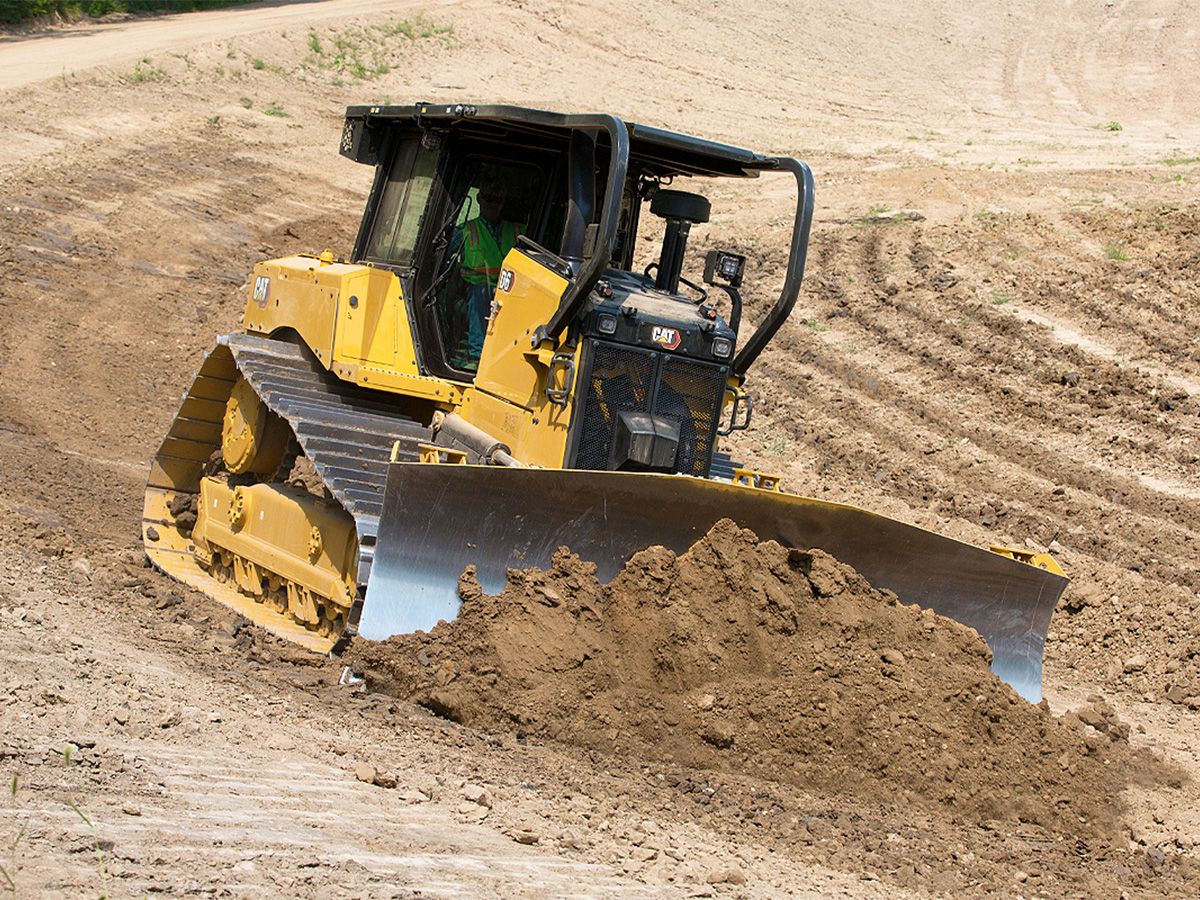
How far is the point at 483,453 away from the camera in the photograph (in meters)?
7.45

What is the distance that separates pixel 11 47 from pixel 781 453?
59.1 feet

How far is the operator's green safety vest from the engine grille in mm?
1392

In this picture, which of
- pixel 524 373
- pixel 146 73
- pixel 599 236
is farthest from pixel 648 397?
pixel 146 73

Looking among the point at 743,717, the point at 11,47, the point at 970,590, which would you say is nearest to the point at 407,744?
the point at 743,717

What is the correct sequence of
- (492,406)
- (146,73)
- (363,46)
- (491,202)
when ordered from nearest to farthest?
1. (492,406)
2. (491,202)
3. (146,73)
4. (363,46)

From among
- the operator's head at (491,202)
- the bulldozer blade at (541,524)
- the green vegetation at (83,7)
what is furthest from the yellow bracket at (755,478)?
the green vegetation at (83,7)

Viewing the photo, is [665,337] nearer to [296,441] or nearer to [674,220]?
[674,220]

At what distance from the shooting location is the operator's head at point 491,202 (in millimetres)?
8391

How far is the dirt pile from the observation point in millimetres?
6242

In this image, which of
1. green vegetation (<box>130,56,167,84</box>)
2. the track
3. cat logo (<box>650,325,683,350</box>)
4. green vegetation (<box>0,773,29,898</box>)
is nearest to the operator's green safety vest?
the track

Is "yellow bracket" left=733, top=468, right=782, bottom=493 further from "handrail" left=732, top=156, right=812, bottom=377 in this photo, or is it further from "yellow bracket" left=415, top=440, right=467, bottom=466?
"yellow bracket" left=415, top=440, right=467, bottom=466

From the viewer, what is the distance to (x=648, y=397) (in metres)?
7.41

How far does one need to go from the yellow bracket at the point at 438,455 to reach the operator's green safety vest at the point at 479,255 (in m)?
1.70

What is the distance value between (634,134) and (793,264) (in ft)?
3.28
